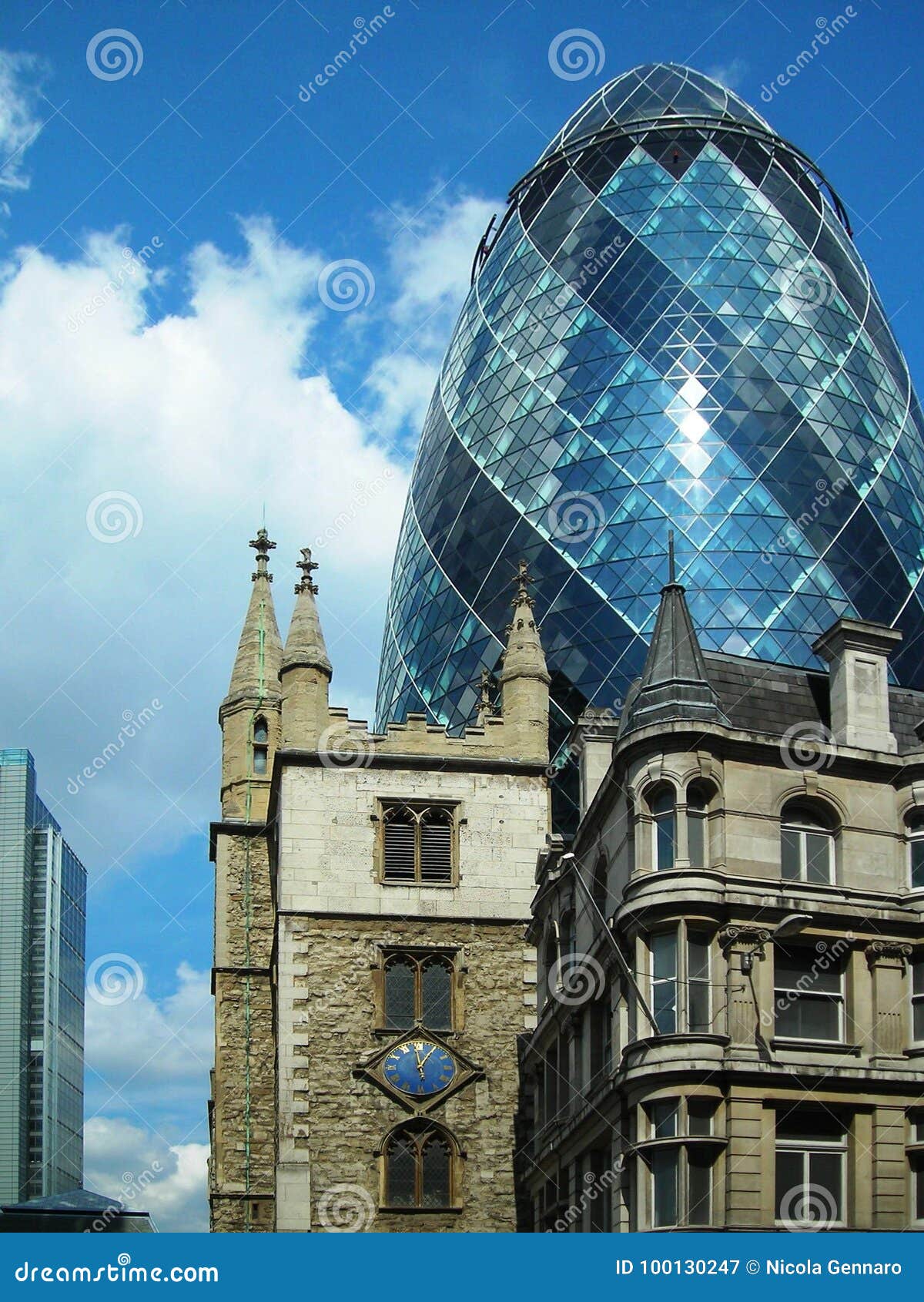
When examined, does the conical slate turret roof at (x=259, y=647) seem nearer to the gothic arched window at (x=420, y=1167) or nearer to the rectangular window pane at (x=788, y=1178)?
the gothic arched window at (x=420, y=1167)

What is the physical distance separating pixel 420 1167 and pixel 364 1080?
1.94 m

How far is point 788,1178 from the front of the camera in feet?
87.0

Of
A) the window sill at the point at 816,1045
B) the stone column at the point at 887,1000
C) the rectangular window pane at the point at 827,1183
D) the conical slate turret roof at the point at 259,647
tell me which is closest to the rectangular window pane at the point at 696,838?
the window sill at the point at 816,1045

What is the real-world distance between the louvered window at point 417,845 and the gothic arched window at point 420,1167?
4922 millimetres

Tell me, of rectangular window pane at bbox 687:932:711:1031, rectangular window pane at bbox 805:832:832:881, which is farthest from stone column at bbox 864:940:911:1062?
rectangular window pane at bbox 687:932:711:1031

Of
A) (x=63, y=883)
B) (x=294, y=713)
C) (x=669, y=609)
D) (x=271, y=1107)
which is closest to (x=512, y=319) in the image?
(x=294, y=713)

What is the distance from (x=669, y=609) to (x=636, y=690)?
1.35m

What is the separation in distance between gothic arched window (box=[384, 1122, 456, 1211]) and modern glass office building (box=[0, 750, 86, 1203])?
9603 centimetres

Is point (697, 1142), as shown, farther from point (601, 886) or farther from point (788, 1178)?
point (601, 886)

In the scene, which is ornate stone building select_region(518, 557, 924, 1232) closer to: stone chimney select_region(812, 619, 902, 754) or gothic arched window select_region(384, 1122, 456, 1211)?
stone chimney select_region(812, 619, 902, 754)

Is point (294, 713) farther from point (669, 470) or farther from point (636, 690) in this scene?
point (669, 470)

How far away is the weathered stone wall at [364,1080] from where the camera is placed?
38.4 m

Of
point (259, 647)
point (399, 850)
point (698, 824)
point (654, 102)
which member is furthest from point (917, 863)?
point (654, 102)

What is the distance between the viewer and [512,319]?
6606cm
